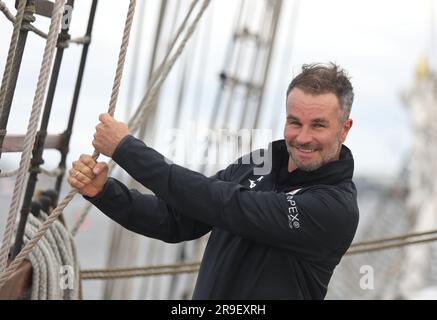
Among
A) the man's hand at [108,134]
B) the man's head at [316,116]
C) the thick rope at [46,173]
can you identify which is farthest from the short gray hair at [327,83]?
the thick rope at [46,173]

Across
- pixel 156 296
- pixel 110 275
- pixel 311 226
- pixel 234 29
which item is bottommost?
pixel 156 296

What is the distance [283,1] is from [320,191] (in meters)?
4.16

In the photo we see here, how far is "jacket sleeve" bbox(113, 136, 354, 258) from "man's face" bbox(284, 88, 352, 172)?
11cm

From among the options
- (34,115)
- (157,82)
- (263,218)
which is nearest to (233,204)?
(263,218)

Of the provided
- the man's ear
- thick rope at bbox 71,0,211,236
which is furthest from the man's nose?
thick rope at bbox 71,0,211,236

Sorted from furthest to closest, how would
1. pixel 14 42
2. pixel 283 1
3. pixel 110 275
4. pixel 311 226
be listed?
1. pixel 283 1
2. pixel 110 275
3. pixel 14 42
4. pixel 311 226

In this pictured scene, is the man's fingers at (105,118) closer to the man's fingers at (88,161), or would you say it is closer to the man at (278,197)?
the man at (278,197)

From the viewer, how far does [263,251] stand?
2053mm

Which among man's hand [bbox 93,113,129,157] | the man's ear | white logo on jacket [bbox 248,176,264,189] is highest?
the man's ear

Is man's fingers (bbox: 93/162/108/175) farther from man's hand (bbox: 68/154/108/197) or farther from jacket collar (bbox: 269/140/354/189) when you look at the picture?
jacket collar (bbox: 269/140/354/189)

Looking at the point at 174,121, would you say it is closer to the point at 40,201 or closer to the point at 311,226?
the point at 40,201

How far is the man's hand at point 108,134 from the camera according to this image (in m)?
2.03

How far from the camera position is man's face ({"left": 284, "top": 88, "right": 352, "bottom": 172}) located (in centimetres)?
204
